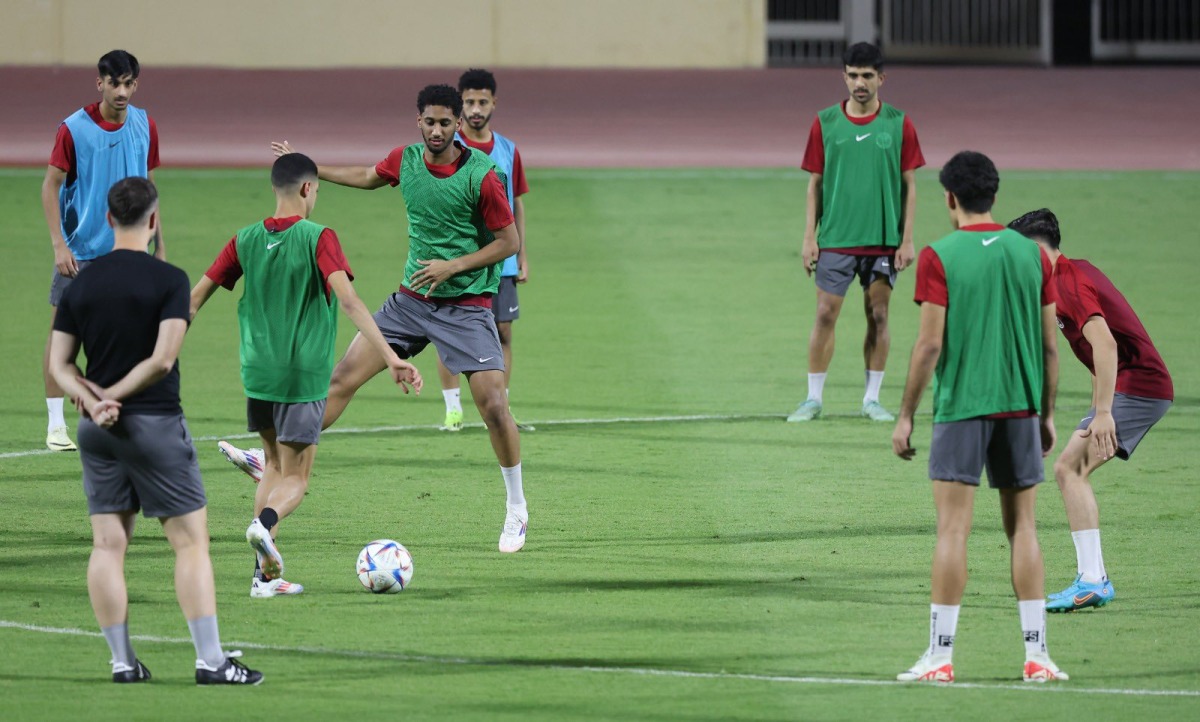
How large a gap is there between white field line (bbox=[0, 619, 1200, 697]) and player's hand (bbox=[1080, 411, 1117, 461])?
119 centimetres

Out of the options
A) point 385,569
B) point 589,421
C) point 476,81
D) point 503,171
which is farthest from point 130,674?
point 589,421

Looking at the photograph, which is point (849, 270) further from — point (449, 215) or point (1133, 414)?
point (1133, 414)

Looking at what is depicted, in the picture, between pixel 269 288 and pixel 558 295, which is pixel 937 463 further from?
pixel 558 295

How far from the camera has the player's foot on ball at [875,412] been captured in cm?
1280

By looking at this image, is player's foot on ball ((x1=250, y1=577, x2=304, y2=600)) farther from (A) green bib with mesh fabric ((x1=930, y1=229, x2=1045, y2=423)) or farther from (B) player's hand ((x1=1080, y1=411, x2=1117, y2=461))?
(B) player's hand ((x1=1080, y1=411, x2=1117, y2=461))

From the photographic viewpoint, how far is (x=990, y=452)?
691cm

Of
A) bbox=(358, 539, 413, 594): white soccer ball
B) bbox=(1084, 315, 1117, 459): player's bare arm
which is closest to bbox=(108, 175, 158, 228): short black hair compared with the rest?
bbox=(358, 539, 413, 594): white soccer ball

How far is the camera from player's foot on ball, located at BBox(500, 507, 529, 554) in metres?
9.07

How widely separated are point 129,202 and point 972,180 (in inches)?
118

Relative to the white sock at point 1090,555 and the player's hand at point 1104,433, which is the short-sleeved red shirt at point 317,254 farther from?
the white sock at point 1090,555

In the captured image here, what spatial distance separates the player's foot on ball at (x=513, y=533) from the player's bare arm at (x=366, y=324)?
137cm

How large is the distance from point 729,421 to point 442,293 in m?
4.00

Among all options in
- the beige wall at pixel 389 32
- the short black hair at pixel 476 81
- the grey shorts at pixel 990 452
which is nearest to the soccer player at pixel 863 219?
the short black hair at pixel 476 81

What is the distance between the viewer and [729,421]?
12.8m
